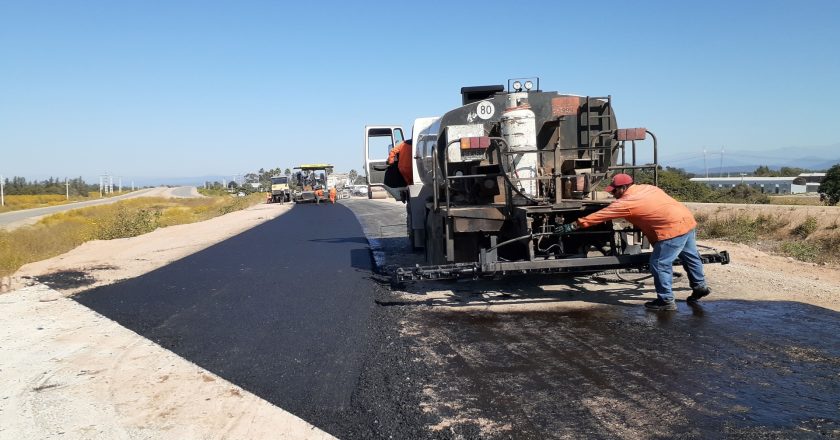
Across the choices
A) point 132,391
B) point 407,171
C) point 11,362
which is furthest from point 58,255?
point 132,391

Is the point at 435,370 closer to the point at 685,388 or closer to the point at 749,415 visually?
the point at 685,388

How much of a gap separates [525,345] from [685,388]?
150 cm

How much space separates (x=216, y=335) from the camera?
6281mm

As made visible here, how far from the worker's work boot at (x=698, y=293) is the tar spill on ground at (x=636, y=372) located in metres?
0.15

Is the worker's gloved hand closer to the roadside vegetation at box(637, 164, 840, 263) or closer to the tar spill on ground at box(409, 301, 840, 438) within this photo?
the tar spill on ground at box(409, 301, 840, 438)

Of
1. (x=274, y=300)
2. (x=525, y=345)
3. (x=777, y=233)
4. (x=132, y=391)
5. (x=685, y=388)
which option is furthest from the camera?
(x=777, y=233)

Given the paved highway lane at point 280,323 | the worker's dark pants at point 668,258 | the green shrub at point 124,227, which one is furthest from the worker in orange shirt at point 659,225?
the green shrub at point 124,227

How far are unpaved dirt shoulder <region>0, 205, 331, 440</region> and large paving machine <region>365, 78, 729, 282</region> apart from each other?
114 inches

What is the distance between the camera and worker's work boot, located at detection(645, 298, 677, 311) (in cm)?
654

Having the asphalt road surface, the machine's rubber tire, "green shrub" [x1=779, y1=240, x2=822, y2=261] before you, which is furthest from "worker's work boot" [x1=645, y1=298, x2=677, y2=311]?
"green shrub" [x1=779, y1=240, x2=822, y2=261]

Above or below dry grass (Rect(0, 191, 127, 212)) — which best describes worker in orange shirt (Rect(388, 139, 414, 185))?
above

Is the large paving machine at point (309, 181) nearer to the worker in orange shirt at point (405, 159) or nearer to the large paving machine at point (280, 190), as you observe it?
the large paving machine at point (280, 190)

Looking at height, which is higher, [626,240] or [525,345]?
[626,240]

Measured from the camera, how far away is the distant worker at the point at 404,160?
1184cm
